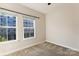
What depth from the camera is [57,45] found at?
12.0 ft

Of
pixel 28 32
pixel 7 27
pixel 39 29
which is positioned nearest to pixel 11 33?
pixel 7 27

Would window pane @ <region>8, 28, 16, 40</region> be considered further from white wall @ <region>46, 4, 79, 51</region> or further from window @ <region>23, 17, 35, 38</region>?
white wall @ <region>46, 4, 79, 51</region>

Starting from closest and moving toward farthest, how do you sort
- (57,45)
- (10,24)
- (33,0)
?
(33,0) < (10,24) < (57,45)

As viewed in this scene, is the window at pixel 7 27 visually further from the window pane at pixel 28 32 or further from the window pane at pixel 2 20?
the window pane at pixel 28 32

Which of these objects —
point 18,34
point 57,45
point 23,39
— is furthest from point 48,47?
point 18,34

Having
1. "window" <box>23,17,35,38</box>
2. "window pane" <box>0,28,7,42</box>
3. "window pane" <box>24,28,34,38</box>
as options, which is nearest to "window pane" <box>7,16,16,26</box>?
"window pane" <box>0,28,7,42</box>

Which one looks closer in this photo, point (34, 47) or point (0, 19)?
point (0, 19)

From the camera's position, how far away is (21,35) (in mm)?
3049

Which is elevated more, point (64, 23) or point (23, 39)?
point (64, 23)

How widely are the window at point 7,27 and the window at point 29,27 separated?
0.42m

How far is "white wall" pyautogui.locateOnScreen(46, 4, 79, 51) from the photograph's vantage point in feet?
11.3

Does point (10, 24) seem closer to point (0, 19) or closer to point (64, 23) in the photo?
point (0, 19)

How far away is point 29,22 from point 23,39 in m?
0.60

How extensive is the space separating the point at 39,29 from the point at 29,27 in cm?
35
